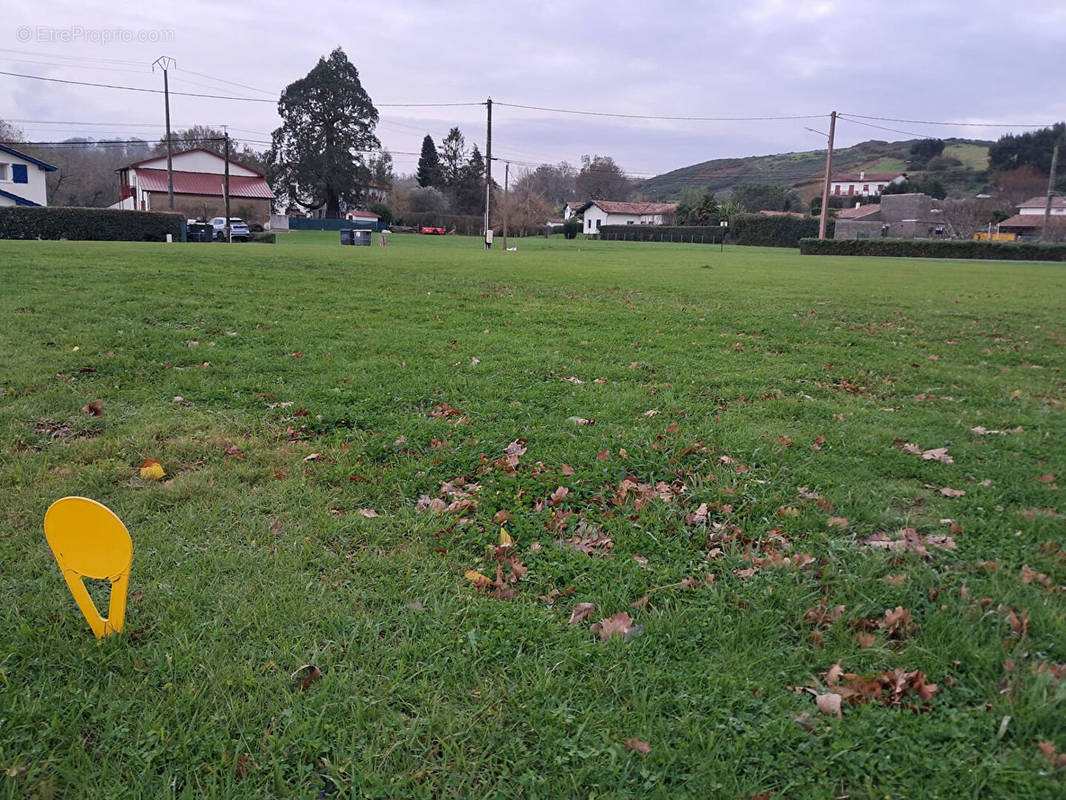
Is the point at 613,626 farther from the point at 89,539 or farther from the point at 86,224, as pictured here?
the point at 86,224

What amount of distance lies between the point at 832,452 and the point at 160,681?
4.06 metres

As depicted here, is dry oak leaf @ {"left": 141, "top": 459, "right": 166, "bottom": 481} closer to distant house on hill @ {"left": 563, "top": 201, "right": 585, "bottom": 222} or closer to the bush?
the bush

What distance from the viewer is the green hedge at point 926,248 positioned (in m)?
40.6

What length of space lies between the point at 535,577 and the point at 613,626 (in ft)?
1.67

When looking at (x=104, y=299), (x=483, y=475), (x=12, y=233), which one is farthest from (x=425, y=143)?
(x=483, y=475)

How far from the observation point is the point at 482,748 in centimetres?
228

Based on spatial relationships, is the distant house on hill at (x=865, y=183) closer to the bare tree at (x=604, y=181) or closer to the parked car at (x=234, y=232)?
the bare tree at (x=604, y=181)

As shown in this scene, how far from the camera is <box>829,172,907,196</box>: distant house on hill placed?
359 ft

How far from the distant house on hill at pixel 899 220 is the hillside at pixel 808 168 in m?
31.2

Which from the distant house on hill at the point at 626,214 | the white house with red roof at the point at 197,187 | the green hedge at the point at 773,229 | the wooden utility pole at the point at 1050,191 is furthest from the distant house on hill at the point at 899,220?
the white house with red roof at the point at 197,187

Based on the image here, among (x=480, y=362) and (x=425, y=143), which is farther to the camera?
(x=425, y=143)

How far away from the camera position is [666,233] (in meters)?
66.9

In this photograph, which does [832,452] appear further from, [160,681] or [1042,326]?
[1042,326]

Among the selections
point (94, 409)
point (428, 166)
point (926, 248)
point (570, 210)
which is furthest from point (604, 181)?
point (94, 409)
